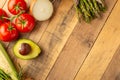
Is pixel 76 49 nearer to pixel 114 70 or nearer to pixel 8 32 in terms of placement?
pixel 114 70

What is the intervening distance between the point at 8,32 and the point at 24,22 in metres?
0.09

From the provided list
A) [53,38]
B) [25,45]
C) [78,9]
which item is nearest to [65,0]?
[78,9]

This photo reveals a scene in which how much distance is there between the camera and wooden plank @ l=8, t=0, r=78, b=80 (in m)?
1.60

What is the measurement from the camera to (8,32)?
1.58 m

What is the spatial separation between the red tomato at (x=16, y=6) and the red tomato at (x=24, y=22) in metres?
0.04

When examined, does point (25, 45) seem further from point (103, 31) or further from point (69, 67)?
point (103, 31)

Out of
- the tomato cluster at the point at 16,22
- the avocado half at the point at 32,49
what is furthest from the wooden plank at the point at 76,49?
the tomato cluster at the point at 16,22

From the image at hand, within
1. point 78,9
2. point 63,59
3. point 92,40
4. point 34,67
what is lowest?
point 34,67

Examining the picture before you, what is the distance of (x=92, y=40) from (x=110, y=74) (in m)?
0.19

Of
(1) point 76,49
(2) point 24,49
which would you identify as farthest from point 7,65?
(1) point 76,49

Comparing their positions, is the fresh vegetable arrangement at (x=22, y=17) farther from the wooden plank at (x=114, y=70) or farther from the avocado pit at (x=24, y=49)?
the wooden plank at (x=114, y=70)

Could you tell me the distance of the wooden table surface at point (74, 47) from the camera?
154 cm

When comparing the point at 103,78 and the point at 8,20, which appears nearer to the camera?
the point at 103,78

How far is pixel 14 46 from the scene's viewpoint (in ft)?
5.28
